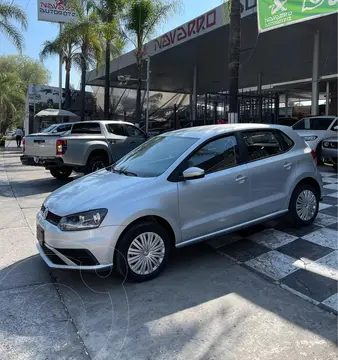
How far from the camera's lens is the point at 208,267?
458cm

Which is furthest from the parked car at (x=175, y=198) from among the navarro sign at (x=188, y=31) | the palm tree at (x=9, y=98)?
the palm tree at (x=9, y=98)

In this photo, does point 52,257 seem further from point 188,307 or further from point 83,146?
point 83,146

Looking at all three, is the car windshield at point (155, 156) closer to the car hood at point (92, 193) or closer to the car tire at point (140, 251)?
the car hood at point (92, 193)

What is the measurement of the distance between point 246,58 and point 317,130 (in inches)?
447

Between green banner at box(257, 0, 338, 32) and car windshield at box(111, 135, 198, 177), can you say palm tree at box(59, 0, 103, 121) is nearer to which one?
green banner at box(257, 0, 338, 32)

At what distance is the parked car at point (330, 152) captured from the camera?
34.6 feet

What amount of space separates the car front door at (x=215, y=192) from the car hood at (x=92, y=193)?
551mm

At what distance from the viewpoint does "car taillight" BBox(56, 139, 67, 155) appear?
9570 mm

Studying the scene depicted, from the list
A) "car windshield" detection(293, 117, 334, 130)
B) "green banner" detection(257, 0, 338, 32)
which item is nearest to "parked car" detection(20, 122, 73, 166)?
"green banner" detection(257, 0, 338, 32)

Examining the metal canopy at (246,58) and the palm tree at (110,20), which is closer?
the metal canopy at (246,58)

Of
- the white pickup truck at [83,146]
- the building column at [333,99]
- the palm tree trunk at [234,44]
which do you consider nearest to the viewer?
the white pickup truck at [83,146]

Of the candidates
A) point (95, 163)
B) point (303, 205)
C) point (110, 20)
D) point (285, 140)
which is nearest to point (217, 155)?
point (285, 140)

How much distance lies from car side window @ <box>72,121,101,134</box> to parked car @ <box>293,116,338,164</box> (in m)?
6.07

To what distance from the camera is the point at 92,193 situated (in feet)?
13.6
